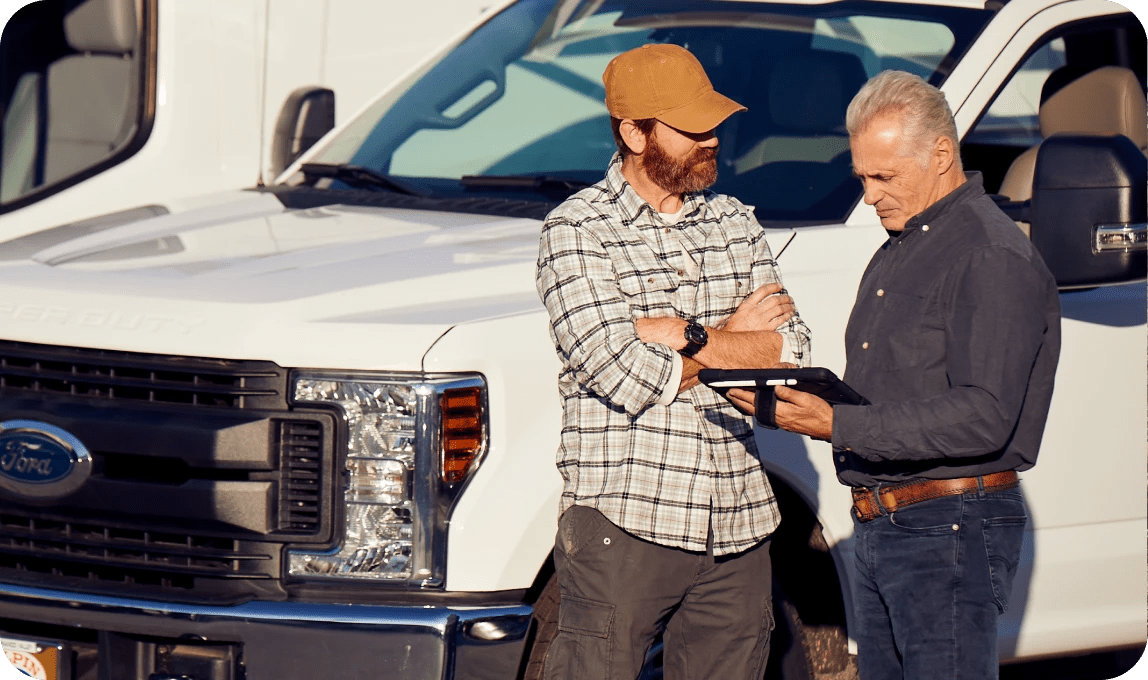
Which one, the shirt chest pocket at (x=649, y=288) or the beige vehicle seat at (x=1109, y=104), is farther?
the beige vehicle seat at (x=1109, y=104)

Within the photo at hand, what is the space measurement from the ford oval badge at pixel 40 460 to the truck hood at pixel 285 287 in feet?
0.71

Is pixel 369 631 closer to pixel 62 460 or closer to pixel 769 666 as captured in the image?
pixel 62 460

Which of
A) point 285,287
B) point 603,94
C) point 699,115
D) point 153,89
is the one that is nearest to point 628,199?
point 699,115

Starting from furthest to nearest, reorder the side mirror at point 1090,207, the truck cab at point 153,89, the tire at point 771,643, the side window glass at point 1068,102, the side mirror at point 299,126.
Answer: the truck cab at point 153,89 → the side mirror at point 299,126 → the side window glass at point 1068,102 → the side mirror at point 1090,207 → the tire at point 771,643

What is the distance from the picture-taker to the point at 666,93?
3734 mm

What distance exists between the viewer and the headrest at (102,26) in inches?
264

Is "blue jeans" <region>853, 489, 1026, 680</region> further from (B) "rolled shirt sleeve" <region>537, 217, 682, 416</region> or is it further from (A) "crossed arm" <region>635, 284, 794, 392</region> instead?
(B) "rolled shirt sleeve" <region>537, 217, 682, 416</region>

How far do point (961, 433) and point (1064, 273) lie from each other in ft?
3.62

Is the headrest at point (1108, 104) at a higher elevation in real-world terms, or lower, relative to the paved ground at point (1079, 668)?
higher

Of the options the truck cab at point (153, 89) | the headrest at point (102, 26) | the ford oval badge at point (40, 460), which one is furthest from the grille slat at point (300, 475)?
the headrest at point (102, 26)

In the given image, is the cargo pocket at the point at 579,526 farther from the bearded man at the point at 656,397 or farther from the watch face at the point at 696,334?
the watch face at the point at 696,334

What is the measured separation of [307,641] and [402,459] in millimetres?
451

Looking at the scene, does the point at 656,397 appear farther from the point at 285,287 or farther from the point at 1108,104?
the point at 1108,104

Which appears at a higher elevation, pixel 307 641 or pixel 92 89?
pixel 92 89
